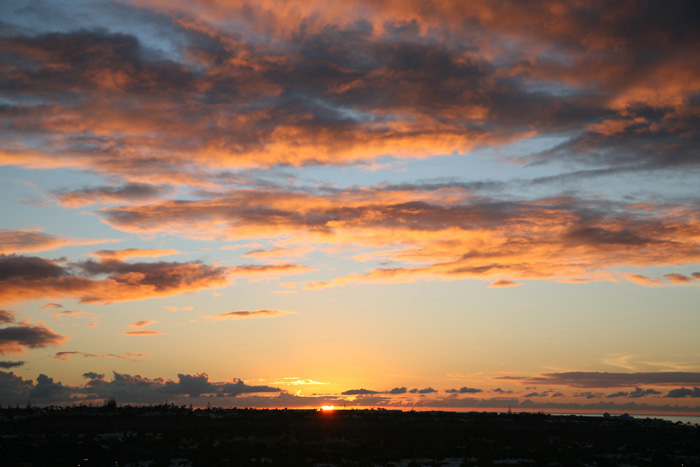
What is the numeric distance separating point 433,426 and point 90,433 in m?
40.4

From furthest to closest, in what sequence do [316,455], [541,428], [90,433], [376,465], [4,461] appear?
[541,428], [90,433], [316,455], [376,465], [4,461]

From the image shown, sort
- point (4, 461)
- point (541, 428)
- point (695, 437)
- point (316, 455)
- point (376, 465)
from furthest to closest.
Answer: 1. point (541, 428)
2. point (695, 437)
3. point (316, 455)
4. point (376, 465)
5. point (4, 461)

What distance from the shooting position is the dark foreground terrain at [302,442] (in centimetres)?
4525

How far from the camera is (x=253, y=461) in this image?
4525 cm

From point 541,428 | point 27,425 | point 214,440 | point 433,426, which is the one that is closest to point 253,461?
point 214,440

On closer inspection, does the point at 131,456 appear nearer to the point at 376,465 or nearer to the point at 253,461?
the point at 253,461

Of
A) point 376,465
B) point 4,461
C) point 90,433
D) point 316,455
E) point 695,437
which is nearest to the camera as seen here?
point 4,461

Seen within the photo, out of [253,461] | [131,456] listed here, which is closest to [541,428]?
[253,461]

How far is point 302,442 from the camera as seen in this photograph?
56594mm

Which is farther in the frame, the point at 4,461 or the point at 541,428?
the point at 541,428

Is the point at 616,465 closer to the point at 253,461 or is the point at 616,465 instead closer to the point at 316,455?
the point at 316,455

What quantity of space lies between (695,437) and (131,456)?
209 ft

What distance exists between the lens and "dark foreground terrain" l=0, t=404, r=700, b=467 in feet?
148

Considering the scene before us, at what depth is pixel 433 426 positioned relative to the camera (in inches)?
2970
